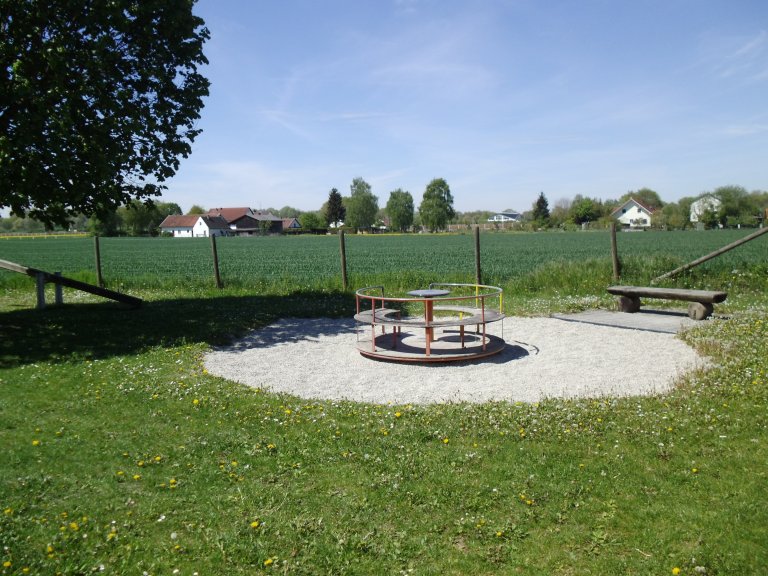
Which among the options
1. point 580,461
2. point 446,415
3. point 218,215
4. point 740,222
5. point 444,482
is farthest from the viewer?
point 218,215

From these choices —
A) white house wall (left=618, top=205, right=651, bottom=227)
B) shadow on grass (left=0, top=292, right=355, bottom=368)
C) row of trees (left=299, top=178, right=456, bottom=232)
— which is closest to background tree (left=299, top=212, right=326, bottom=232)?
row of trees (left=299, top=178, right=456, bottom=232)

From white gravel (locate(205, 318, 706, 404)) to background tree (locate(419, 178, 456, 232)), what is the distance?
122582mm

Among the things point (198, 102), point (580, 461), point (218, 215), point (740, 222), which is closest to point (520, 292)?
point (198, 102)

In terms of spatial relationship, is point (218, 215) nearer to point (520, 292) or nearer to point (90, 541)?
point (520, 292)

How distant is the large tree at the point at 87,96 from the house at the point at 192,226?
111m

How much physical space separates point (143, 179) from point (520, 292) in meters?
10.9

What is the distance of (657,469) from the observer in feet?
16.2

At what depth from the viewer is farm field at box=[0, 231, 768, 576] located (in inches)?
152

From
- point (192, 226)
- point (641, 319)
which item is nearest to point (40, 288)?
point (641, 319)

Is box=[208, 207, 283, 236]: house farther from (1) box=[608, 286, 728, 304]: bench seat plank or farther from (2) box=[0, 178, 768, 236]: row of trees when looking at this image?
(1) box=[608, 286, 728, 304]: bench seat plank

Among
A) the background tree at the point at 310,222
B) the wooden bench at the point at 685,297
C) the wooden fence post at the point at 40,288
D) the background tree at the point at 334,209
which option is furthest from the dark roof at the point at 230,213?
the wooden bench at the point at 685,297

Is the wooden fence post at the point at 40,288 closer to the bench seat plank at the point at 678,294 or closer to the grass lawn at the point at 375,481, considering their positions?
the grass lawn at the point at 375,481

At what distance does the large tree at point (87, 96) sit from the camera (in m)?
10.3

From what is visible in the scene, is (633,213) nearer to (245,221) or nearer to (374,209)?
(374,209)
